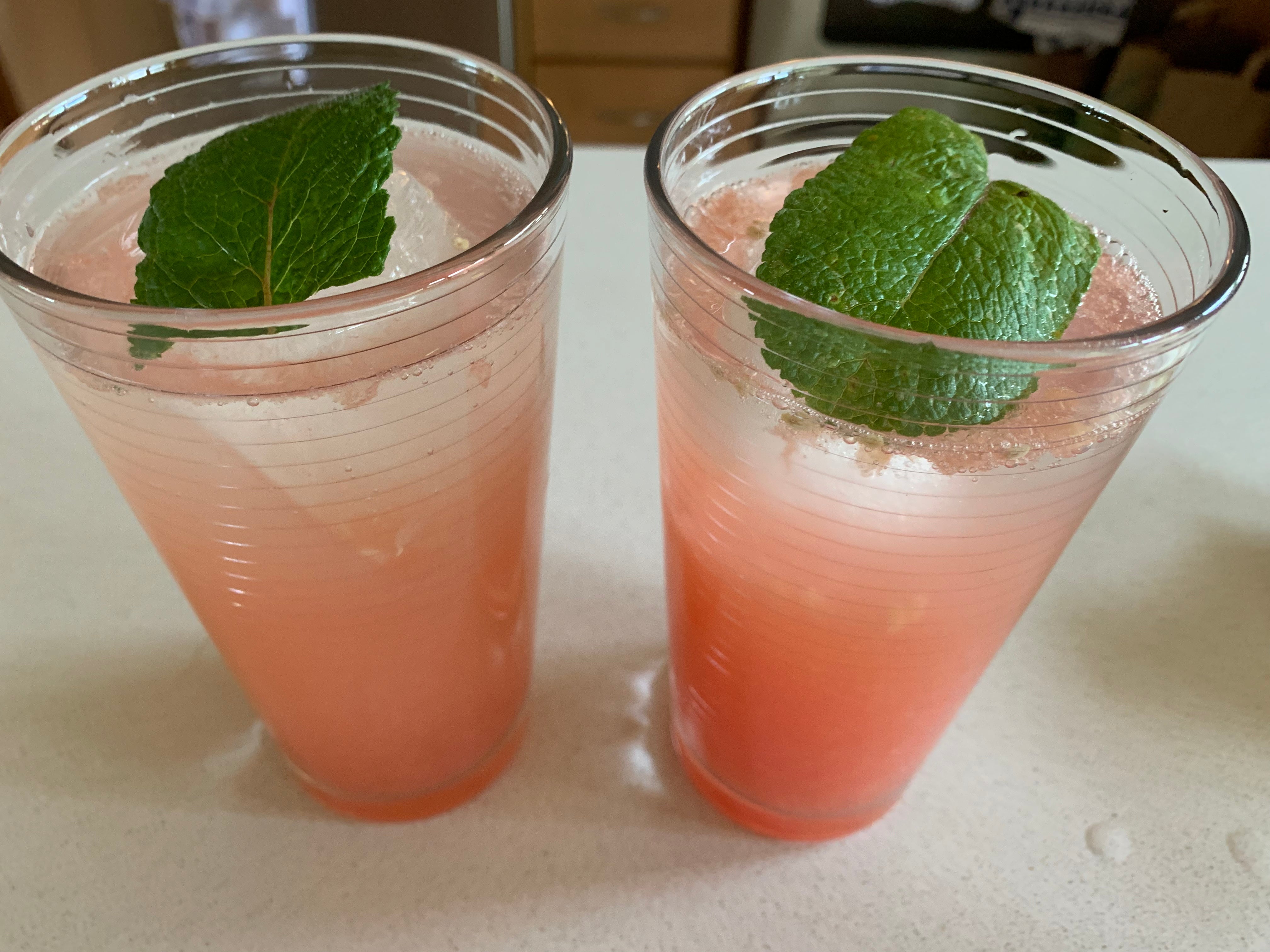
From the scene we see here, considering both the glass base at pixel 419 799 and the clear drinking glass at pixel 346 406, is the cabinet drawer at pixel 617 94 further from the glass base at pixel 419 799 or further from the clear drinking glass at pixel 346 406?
the glass base at pixel 419 799

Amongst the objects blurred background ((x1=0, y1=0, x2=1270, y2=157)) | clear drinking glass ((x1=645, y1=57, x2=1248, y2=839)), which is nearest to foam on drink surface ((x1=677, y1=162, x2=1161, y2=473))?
clear drinking glass ((x1=645, y1=57, x2=1248, y2=839))

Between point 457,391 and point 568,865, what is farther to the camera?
point 568,865

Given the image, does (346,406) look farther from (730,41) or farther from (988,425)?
(730,41)

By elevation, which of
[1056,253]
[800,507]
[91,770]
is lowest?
[91,770]

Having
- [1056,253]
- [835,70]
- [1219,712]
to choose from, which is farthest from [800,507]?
[1219,712]

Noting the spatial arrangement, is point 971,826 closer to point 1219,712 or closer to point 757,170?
point 1219,712

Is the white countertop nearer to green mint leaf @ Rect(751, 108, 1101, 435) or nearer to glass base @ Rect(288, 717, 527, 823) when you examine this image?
glass base @ Rect(288, 717, 527, 823)

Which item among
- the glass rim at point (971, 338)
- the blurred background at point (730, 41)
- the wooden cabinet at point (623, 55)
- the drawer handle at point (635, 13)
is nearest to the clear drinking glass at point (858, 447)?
the glass rim at point (971, 338)
